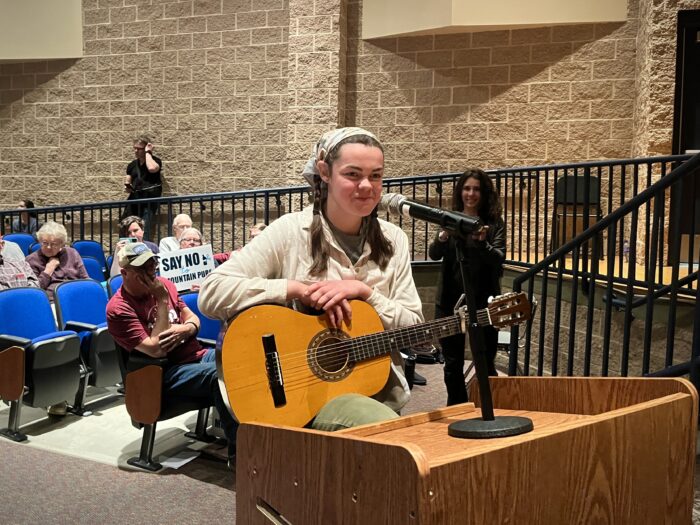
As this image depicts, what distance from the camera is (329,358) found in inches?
75.4

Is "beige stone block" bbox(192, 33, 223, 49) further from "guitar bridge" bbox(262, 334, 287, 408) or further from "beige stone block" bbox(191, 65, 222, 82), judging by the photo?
"guitar bridge" bbox(262, 334, 287, 408)

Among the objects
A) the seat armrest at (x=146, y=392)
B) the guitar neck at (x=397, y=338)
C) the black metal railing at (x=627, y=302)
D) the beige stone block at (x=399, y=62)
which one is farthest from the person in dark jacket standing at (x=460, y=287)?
the beige stone block at (x=399, y=62)

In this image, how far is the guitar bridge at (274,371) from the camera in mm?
1871

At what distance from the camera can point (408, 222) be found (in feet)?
29.8

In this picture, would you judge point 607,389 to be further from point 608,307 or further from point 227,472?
point 227,472

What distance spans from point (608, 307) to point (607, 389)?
2.16 meters

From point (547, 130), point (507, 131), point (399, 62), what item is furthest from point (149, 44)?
point (547, 130)

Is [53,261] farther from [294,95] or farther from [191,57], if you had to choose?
[191,57]

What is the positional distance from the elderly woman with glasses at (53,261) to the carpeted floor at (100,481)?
203 cm

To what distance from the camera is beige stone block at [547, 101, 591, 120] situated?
8.58 metres

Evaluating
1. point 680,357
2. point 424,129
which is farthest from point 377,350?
point 424,129

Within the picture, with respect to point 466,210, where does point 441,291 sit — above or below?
below

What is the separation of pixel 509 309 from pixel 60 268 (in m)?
5.43

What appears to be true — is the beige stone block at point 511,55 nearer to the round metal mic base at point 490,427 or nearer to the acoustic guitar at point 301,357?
the acoustic guitar at point 301,357
